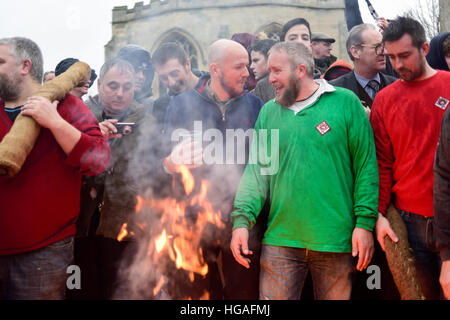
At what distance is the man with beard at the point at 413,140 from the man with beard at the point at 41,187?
6.78 ft

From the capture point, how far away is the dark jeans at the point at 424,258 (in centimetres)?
265

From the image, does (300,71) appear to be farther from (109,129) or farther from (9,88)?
(9,88)

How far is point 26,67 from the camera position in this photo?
2900 mm

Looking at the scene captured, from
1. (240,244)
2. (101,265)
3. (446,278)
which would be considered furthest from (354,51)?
(101,265)

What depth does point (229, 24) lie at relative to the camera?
77.7 feet

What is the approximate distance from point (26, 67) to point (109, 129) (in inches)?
33.7

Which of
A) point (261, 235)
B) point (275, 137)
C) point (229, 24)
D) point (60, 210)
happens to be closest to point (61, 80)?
point (60, 210)

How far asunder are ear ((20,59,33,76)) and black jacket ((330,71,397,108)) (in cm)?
275

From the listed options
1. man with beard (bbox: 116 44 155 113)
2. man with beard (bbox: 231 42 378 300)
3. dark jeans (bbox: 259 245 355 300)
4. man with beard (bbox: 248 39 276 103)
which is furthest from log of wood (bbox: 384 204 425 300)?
man with beard (bbox: 116 44 155 113)

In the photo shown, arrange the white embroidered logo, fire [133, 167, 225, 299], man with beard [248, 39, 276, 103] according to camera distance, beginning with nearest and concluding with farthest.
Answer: the white embroidered logo, fire [133, 167, 225, 299], man with beard [248, 39, 276, 103]

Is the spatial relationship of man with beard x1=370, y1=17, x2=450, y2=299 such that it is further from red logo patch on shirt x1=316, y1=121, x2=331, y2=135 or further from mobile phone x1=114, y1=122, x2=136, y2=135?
mobile phone x1=114, y1=122, x2=136, y2=135

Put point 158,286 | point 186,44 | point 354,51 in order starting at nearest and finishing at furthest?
point 158,286
point 354,51
point 186,44

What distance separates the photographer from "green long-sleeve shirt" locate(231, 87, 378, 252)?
2668mm
